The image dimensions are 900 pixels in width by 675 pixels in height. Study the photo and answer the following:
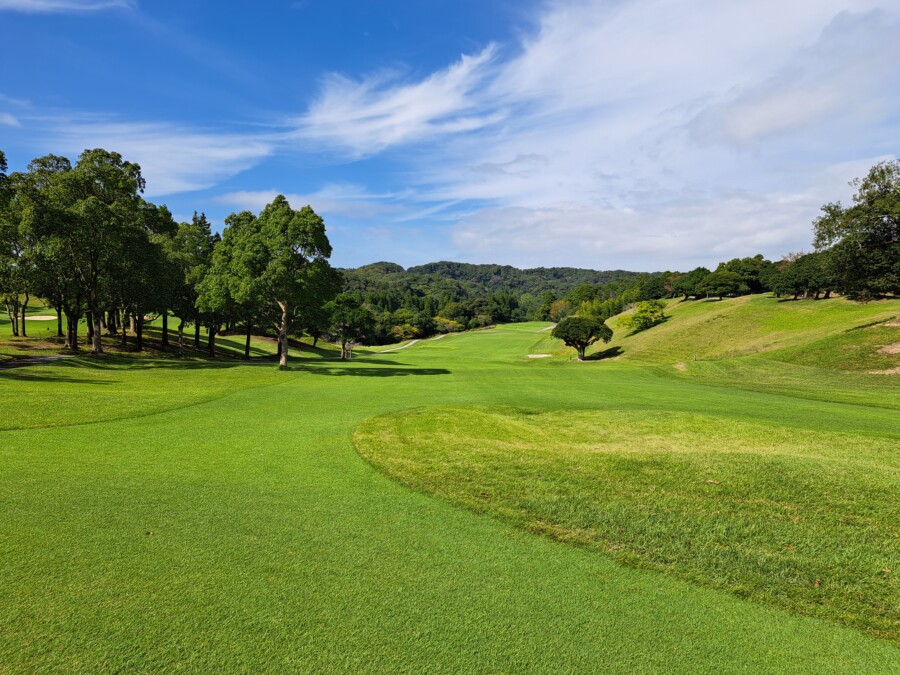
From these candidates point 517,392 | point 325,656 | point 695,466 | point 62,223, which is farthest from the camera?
point 62,223

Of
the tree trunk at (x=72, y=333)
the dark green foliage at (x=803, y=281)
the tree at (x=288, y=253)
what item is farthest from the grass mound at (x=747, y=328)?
the tree trunk at (x=72, y=333)

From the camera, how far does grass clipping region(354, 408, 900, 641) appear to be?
5461mm

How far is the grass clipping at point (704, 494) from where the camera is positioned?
5461mm

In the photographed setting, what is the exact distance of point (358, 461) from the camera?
978cm

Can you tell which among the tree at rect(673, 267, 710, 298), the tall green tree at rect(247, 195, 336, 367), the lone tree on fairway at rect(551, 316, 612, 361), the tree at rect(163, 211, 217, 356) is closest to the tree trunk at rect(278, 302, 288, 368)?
the tall green tree at rect(247, 195, 336, 367)

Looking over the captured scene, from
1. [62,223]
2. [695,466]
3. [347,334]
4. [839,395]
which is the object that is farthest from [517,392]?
[347,334]

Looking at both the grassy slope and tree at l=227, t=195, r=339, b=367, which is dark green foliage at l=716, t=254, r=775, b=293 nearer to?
the grassy slope

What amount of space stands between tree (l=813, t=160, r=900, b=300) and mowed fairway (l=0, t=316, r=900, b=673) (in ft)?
99.4

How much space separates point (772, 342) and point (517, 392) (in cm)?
4042

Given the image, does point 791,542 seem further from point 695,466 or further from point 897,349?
point 897,349

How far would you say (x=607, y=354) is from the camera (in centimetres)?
6116

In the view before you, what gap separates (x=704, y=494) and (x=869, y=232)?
3544 centimetres

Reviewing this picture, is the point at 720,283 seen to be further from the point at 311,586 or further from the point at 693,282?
the point at 311,586

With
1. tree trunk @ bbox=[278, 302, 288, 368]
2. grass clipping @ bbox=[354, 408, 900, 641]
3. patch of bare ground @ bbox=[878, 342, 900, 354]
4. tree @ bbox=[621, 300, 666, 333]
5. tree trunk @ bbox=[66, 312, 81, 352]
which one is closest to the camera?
grass clipping @ bbox=[354, 408, 900, 641]
